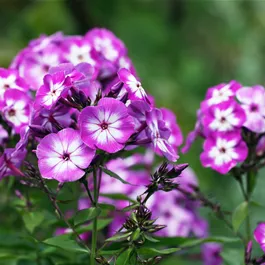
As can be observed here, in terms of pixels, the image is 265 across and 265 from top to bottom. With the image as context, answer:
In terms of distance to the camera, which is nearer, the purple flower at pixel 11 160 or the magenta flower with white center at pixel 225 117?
the purple flower at pixel 11 160

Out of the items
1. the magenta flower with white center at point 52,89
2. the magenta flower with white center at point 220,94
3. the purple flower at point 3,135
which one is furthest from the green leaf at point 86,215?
the magenta flower with white center at point 220,94

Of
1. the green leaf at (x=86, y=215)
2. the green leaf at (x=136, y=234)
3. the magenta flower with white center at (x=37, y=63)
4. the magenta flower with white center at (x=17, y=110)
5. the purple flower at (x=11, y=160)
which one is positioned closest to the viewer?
the green leaf at (x=136, y=234)

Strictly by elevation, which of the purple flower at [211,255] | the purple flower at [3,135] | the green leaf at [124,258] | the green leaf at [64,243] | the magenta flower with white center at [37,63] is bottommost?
the green leaf at [124,258]

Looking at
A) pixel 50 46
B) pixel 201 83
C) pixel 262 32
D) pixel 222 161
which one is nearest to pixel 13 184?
pixel 50 46

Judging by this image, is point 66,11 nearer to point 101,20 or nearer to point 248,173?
point 101,20

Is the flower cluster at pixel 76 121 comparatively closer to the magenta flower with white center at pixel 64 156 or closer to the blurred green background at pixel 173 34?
the magenta flower with white center at pixel 64 156

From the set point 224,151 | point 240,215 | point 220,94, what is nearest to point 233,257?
point 240,215
